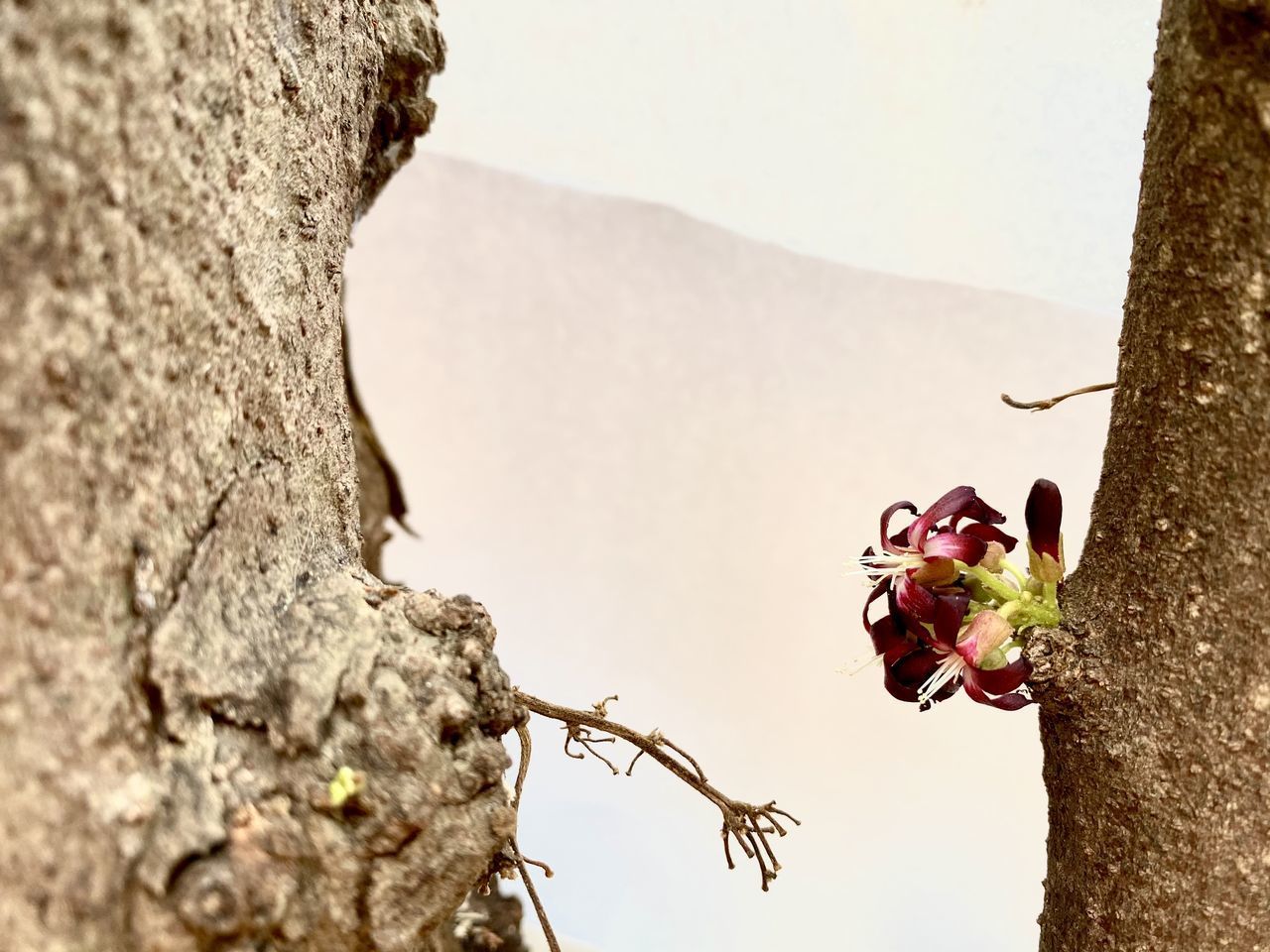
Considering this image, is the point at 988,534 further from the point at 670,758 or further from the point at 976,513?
the point at 670,758

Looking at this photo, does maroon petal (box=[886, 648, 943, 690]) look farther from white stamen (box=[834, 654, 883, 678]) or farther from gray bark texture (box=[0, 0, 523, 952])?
gray bark texture (box=[0, 0, 523, 952])

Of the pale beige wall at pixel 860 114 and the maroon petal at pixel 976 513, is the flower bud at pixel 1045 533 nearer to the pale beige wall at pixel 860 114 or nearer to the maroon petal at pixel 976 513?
the maroon petal at pixel 976 513

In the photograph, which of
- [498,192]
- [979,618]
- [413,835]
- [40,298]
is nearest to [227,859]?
[413,835]

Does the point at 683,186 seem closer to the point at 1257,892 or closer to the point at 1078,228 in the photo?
the point at 1078,228

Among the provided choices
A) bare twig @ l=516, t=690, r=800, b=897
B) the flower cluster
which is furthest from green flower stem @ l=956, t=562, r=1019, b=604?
bare twig @ l=516, t=690, r=800, b=897

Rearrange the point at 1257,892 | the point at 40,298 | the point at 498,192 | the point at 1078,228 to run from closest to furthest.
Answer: the point at 40,298 → the point at 1257,892 → the point at 1078,228 → the point at 498,192

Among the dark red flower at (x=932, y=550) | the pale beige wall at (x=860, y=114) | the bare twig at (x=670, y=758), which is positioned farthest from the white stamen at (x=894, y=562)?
the pale beige wall at (x=860, y=114)
